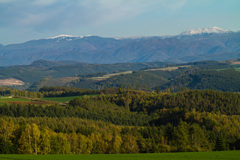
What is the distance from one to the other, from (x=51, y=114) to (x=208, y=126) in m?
97.7

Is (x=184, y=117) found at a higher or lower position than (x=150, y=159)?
lower

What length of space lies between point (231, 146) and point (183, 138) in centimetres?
1866

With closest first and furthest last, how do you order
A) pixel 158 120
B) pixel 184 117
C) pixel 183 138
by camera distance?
pixel 183 138
pixel 184 117
pixel 158 120

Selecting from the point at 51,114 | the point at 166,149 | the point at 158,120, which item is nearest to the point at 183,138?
the point at 166,149

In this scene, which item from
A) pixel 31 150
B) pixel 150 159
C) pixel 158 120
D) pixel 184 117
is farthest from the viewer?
pixel 158 120

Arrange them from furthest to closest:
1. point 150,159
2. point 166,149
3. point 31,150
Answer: point 166,149, point 31,150, point 150,159

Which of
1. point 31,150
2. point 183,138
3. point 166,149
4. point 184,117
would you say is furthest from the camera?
point 184,117

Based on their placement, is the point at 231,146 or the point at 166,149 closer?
the point at 166,149

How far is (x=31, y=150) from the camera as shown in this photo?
8981 cm

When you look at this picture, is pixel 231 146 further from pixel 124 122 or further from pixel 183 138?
pixel 124 122

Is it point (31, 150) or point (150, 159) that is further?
point (31, 150)

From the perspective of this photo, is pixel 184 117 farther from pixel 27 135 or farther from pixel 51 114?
pixel 27 135

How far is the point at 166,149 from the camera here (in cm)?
9562

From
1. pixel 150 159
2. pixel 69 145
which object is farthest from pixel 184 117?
pixel 150 159
